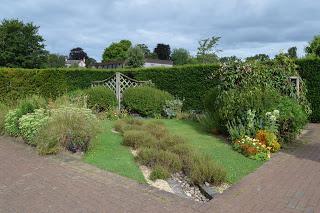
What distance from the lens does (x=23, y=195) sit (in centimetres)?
574

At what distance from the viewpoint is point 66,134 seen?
27.0ft

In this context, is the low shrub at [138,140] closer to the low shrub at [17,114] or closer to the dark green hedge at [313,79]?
the low shrub at [17,114]

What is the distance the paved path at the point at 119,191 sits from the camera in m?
5.28

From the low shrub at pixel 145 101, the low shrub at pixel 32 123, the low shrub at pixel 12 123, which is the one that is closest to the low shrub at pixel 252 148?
the low shrub at pixel 32 123

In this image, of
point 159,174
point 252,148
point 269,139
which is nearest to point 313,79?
point 269,139

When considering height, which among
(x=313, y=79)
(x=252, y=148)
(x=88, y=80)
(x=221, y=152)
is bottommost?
(x=221, y=152)

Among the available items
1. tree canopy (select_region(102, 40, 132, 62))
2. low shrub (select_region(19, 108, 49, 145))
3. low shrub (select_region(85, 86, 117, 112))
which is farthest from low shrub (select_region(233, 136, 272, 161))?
tree canopy (select_region(102, 40, 132, 62))

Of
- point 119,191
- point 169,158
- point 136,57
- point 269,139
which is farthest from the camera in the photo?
point 136,57

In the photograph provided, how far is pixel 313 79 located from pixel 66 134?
9.58 m

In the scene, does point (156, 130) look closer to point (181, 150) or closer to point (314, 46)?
point (181, 150)

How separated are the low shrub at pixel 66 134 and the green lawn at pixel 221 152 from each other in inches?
97.3

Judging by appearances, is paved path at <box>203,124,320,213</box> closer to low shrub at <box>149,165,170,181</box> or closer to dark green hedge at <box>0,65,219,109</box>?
low shrub at <box>149,165,170,181</box>

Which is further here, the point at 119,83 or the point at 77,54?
the point at 77,54

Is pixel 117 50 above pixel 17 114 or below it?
above
